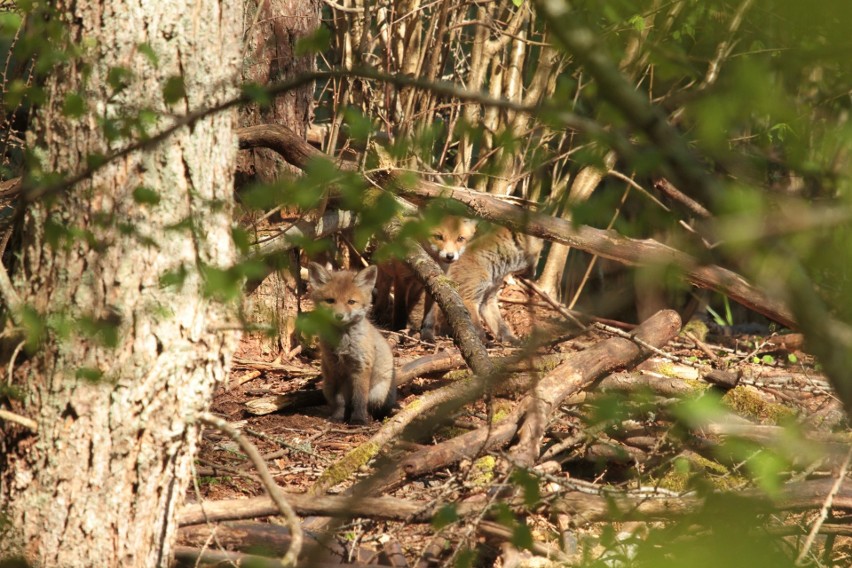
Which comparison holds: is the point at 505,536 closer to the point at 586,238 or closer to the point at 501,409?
the point at 501,409

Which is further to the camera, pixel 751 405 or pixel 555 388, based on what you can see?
pixel 751 405

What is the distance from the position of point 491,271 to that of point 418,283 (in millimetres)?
967

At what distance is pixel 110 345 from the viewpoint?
2.33 m

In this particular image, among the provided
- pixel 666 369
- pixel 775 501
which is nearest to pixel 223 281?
pixel 775 501

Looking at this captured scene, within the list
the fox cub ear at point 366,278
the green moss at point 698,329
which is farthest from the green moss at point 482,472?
the green moss at point 698,329

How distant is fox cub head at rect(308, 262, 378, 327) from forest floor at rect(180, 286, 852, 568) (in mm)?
757

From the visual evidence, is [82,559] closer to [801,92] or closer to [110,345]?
[110,345]

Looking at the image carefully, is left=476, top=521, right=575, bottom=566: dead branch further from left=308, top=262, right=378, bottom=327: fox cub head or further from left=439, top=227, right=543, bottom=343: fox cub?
left=439, top=227, right=543, bottom=343: fox cub

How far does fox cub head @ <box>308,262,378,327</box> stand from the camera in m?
7.21

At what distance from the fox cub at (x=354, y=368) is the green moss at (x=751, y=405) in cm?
270

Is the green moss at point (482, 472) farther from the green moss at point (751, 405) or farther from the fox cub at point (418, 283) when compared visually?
the fox cub at point (418, 283)

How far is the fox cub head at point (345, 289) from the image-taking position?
23.7ft

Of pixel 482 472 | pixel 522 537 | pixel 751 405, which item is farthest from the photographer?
pixel 751 405

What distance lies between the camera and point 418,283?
31.5 feet
